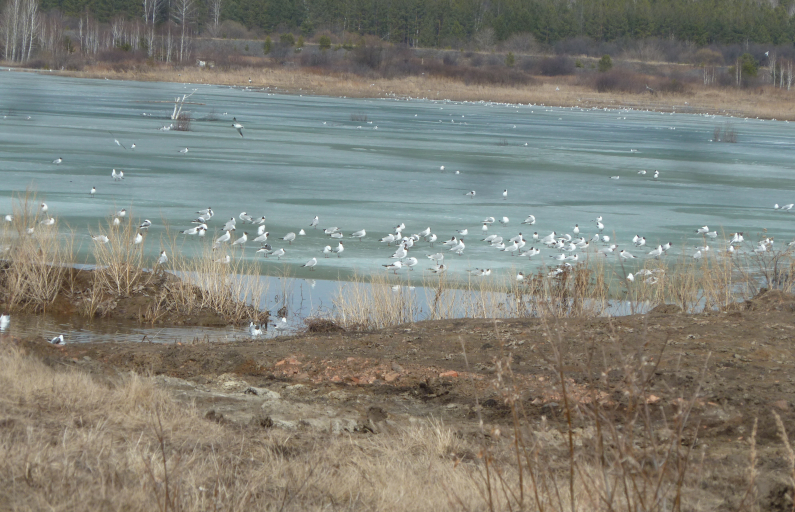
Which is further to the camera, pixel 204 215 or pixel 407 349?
pixel 204 215

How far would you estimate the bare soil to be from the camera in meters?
5.48

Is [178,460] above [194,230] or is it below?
above

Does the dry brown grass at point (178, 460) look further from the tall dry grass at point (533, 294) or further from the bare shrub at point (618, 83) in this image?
the bare shrub at point (618, 83)

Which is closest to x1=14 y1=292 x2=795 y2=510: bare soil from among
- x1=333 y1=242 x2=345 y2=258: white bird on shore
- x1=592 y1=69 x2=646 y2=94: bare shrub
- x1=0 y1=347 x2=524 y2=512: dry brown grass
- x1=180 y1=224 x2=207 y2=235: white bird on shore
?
x1=0 y1=347 x2=524 y2=512: dry brown grass

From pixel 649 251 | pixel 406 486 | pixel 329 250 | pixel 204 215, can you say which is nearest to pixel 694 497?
pixel 406 486

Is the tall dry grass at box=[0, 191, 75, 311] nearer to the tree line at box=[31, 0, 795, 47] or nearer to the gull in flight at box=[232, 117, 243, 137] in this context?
the gull in flight at box=[232, 117, 243, 137]

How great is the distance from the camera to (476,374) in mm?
6785

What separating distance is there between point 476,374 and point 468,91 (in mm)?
53244

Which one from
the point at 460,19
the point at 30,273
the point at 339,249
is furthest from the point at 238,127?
the point at 460,19

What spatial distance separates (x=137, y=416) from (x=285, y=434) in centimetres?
86

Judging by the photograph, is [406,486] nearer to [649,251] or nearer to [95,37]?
[649,251]

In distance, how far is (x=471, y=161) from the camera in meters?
23.9

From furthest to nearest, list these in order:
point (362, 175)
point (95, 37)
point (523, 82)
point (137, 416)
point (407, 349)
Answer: point (95, 37)
point (523, 82)
point (362, 175)
point (407, 349)
point (137, 416)

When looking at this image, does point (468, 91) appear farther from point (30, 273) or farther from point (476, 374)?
point (476, 374)
